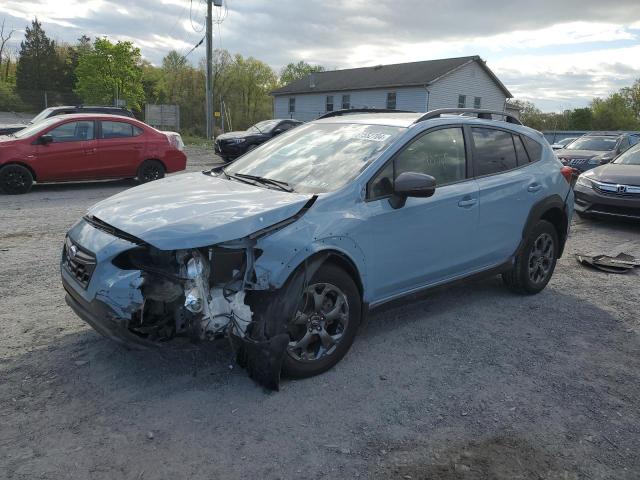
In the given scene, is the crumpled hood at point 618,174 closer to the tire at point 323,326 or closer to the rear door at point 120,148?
the tire at point 323,326

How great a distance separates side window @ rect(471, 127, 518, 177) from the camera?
4695 mm

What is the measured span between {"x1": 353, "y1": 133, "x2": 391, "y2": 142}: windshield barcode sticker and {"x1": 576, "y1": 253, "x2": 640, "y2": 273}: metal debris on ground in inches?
158

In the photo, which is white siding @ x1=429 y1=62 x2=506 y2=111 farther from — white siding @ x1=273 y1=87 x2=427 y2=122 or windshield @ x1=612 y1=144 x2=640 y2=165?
windshield @ x1=612 y1=144 x2=640 y2=165

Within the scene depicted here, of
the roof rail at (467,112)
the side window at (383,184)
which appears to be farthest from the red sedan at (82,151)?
the side window at (383,184)

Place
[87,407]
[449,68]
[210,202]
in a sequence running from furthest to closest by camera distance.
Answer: [449,68], [210,202], [87,407]

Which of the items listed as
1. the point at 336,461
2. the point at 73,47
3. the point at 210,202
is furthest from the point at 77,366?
the point at 73,47

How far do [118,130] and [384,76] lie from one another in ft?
106

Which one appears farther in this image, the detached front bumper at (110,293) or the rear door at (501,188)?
the rear door at (501,188)

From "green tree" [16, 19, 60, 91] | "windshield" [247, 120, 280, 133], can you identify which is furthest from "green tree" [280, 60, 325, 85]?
"windshield" [247, 120, 280, 133]

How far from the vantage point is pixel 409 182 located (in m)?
3.72

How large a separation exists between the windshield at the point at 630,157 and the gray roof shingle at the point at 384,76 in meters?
26.5

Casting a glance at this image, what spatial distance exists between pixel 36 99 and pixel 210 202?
42.2 metres

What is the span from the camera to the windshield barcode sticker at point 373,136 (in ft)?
13.4

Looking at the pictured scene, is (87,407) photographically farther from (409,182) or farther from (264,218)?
(409,182)
